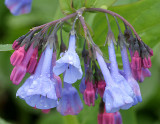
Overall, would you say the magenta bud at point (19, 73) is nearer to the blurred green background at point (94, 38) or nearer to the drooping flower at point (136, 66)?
the blurred green background at point (94, 38)

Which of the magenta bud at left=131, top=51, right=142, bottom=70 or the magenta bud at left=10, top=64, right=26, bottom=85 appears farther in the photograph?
the magenta bud at left=131, top=51, right=142, bottom=70

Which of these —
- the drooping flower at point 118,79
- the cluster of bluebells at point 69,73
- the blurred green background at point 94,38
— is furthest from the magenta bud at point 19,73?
the drooping flower at point 118,79

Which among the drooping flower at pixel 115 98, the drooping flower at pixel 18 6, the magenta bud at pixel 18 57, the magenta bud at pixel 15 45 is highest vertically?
the drooping flower at pixel 18 6

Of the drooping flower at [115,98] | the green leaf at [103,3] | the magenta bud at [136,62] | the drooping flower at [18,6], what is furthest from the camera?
the green leaf at [103,3]

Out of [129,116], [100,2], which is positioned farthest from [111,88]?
[129,116]

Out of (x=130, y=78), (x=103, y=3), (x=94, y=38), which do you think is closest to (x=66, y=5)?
(x=103, y=3)

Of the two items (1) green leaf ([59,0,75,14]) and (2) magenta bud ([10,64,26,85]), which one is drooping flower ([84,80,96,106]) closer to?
(2) magenta bud ([10,64,26,85])

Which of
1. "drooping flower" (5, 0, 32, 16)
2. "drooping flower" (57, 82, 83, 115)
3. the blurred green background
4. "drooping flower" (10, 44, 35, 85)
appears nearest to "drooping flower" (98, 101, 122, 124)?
"drooping flower" (57, 82, 83, 115)

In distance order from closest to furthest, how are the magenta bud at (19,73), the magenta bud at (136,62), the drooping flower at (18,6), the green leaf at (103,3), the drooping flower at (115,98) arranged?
the drooping flower at (115,98) → the magenta bud at (19,73) → the magenta bud at (136,62) → the drooping flower at (18,6) → the green leaf at (103,3)
